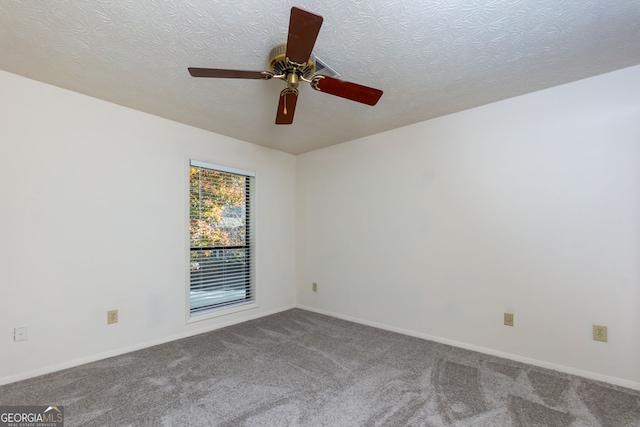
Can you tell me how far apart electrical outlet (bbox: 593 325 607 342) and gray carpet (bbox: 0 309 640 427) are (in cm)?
32

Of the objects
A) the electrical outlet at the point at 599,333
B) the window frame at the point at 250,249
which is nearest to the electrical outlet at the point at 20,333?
the window frame at the point at 250,249

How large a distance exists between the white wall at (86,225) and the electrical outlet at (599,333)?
3.42m

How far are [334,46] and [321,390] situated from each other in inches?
89.2

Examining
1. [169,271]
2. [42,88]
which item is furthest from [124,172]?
[169,271]

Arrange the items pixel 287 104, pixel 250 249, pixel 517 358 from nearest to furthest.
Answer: pixel 287 104 < pixel 517 358 < pixel 250 249

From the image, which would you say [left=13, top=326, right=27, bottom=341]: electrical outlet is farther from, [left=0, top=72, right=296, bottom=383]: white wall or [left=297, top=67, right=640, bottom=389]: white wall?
[left=297, top=67, right=640, bottom=389]: white wall

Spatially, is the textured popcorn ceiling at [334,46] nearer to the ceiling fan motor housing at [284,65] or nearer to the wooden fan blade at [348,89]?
the ceiling fan motor housing at [284,65]

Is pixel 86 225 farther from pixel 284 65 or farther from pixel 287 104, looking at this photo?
pixel 284 65

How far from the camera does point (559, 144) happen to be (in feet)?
7.77

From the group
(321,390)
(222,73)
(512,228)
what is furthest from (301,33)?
(512,228)

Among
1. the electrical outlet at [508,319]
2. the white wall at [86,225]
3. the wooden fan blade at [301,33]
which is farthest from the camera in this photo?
the electrical outlet at [508,319]

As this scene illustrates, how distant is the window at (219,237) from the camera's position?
331cm

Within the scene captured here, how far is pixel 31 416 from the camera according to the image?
5.86ft

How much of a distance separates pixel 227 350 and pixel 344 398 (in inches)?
50.7
